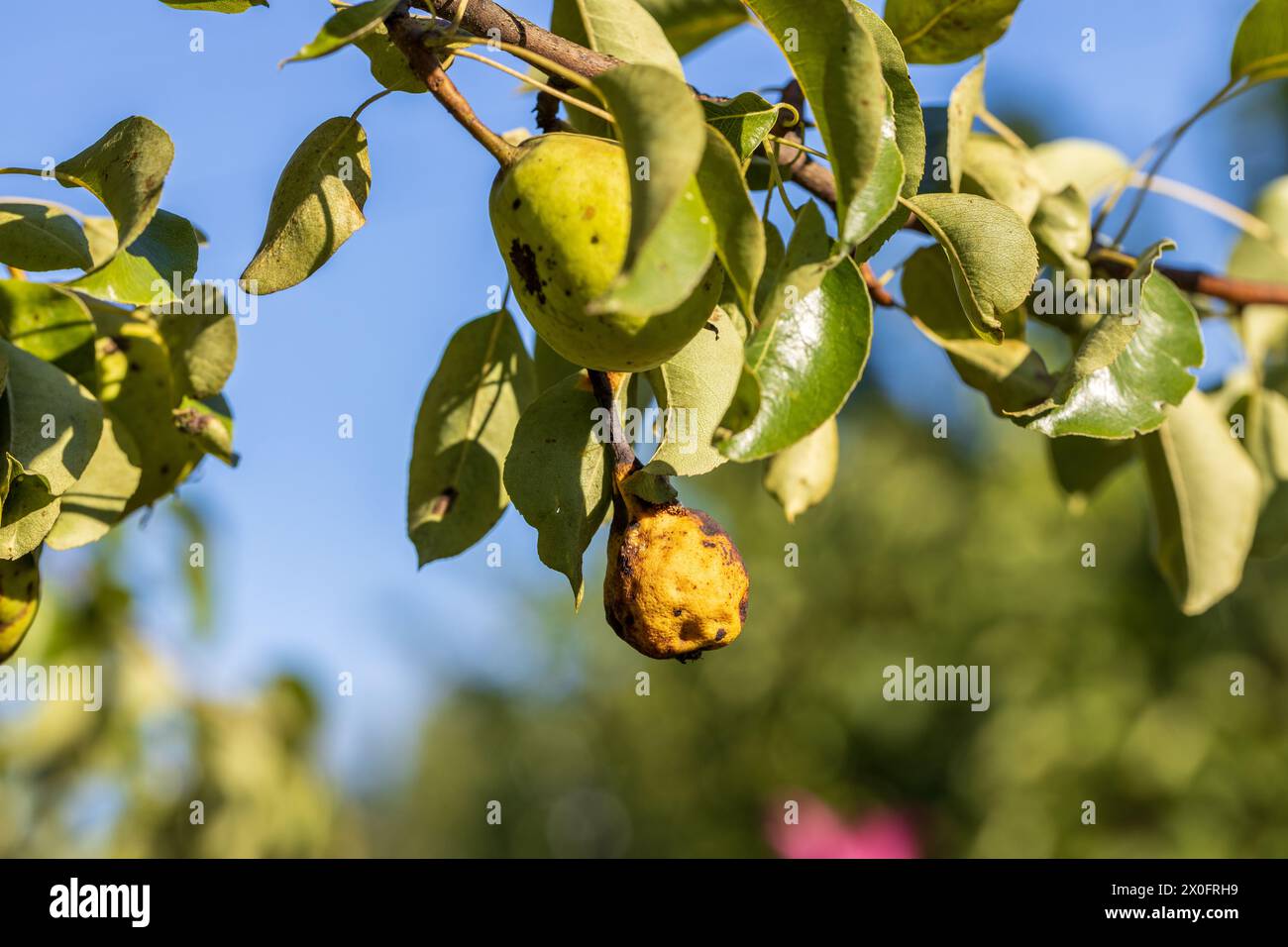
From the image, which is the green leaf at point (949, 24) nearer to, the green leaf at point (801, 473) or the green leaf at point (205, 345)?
the green leaf at point (801, 473)

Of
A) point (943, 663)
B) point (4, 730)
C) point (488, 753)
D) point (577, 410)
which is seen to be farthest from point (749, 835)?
point (577, 410)

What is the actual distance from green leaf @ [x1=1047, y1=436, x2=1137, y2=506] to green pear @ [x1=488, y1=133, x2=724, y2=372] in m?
0.82

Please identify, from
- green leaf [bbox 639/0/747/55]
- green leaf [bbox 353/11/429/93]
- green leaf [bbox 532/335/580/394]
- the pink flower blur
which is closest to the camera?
green leaf [bbox 353/11/429/93]

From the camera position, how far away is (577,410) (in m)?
0.78

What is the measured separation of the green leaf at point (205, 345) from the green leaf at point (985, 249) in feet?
1.81

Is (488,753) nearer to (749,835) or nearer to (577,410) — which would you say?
(749,835)

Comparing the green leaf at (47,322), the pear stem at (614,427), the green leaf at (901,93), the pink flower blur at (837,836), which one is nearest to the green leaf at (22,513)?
the green leaf at (47,322)

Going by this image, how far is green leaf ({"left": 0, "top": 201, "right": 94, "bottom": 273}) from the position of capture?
0.83 m

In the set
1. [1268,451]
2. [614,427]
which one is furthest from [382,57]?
[1268,451]

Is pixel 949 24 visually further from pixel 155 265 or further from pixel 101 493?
pixel 101 493

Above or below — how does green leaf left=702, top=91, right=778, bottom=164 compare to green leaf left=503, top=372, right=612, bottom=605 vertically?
above

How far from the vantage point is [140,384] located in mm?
946
